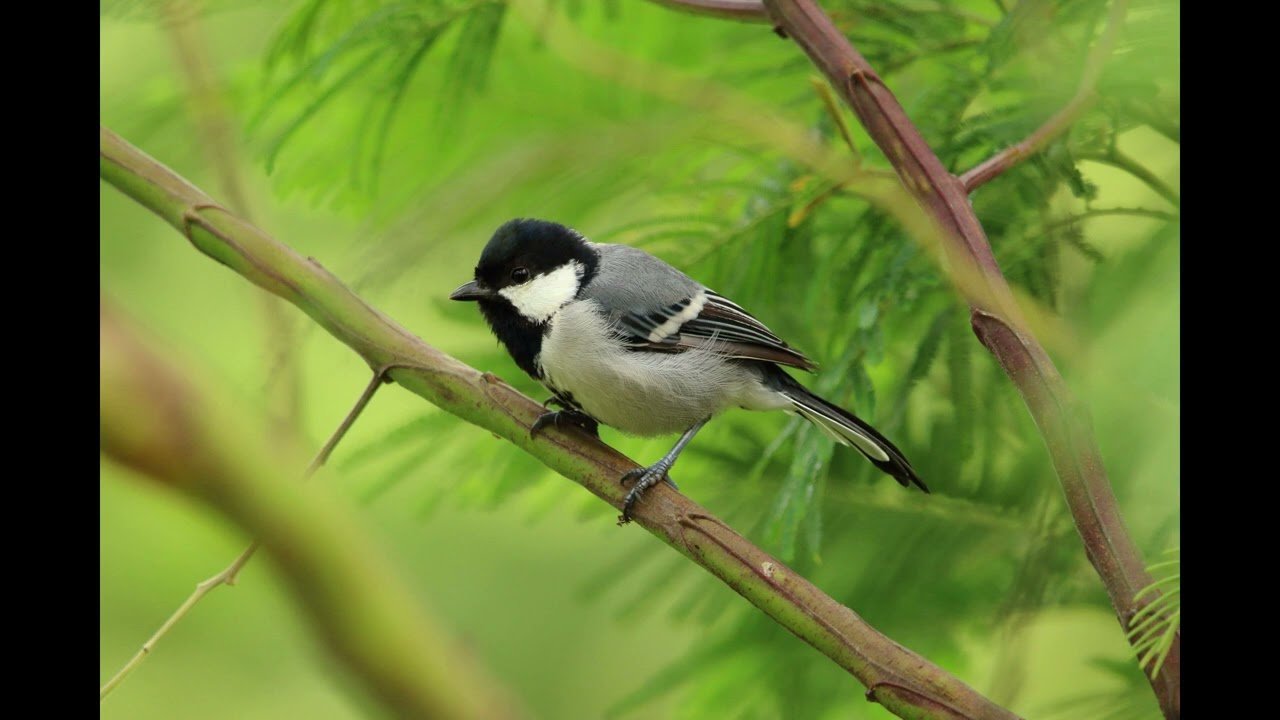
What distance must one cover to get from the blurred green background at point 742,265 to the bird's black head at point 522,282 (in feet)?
0.13

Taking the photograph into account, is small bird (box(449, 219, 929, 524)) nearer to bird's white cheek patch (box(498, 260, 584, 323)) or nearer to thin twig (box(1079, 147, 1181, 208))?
bird's white cheek patch (box(498, 260, 584, 323))

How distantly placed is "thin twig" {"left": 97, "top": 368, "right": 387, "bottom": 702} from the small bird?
8.7 inches

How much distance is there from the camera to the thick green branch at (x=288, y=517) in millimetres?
763

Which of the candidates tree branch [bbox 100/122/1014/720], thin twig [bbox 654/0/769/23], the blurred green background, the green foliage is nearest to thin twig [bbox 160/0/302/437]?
the blurred green background

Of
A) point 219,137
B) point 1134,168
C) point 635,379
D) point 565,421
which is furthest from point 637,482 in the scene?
point 219,137

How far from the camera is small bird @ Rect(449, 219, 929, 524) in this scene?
3.30 ft

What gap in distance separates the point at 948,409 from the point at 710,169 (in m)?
0.35

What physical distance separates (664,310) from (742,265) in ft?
0.34

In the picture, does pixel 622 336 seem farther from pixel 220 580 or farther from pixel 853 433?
pixel 220 580

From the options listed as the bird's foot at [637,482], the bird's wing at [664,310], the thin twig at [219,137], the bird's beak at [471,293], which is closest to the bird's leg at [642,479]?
the bird's foot at [637,482]

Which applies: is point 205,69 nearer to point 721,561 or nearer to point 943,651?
point 721,561

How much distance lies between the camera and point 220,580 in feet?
2.43

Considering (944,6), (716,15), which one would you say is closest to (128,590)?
(716,15)

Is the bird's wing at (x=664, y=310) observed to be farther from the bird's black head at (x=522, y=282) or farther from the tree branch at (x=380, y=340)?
the tree branch at (x=380, y=340)
